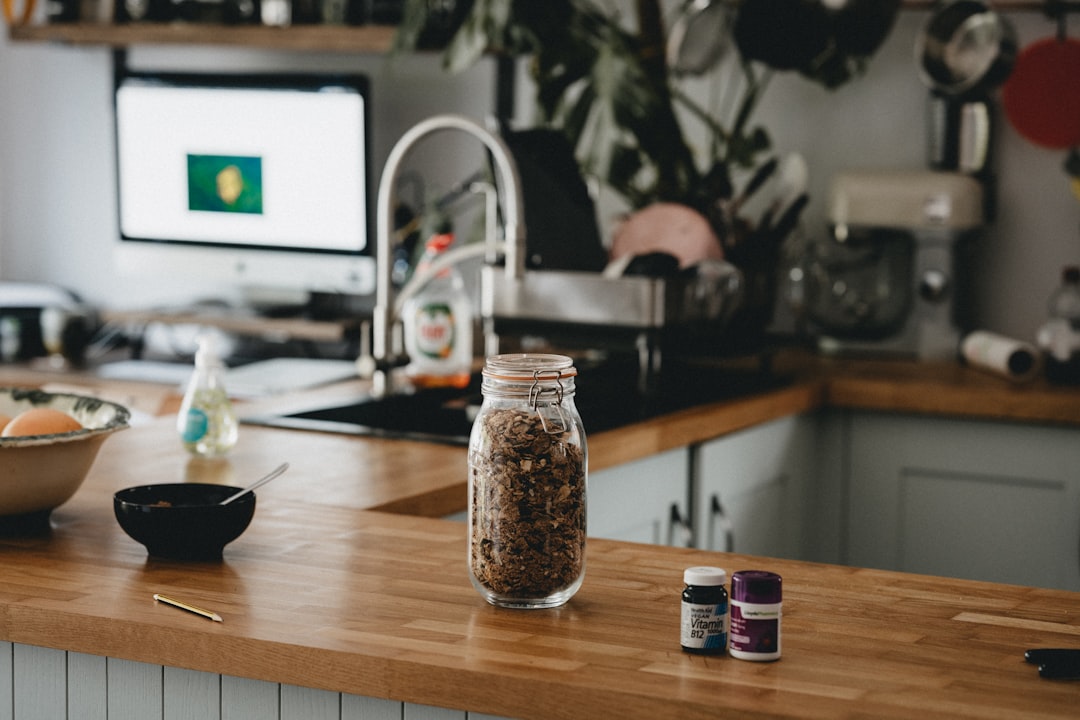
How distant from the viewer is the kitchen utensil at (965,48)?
2.77 metres

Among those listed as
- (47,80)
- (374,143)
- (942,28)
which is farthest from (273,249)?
(942,28)

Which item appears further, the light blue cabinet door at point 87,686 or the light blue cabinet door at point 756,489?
the light blue cabinet door at point 756,489

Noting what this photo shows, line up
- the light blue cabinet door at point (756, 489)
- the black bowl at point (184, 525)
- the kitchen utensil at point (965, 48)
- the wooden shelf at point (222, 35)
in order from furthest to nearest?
the wooden shelf at point (222, 35) → the kitchen utensil at point (965, 48) → the light blue cabinet door at point (756, 489) → the black bowl at point (184, 525)

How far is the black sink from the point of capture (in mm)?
2105

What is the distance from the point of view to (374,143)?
3.56 m

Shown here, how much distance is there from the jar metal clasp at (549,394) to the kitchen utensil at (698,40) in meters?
1.97

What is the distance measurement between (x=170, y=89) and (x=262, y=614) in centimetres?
262

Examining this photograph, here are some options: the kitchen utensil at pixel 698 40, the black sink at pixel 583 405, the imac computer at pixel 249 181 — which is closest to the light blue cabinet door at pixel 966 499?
→ the black sink at pixel 583 405

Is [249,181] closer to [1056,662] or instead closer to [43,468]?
[43,468]

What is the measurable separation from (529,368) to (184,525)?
14.0 inches

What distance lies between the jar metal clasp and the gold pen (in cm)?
29

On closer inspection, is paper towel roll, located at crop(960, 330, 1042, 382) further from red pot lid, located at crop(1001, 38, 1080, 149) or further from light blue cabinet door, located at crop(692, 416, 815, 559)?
red pot lid, located at crop(1001, 38, 1080, 149)

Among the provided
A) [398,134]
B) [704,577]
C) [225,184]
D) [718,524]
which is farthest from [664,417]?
[225,184]

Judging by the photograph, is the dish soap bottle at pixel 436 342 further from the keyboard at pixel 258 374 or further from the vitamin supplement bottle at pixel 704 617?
the vitamin supplement bottle at pixel 704 617
